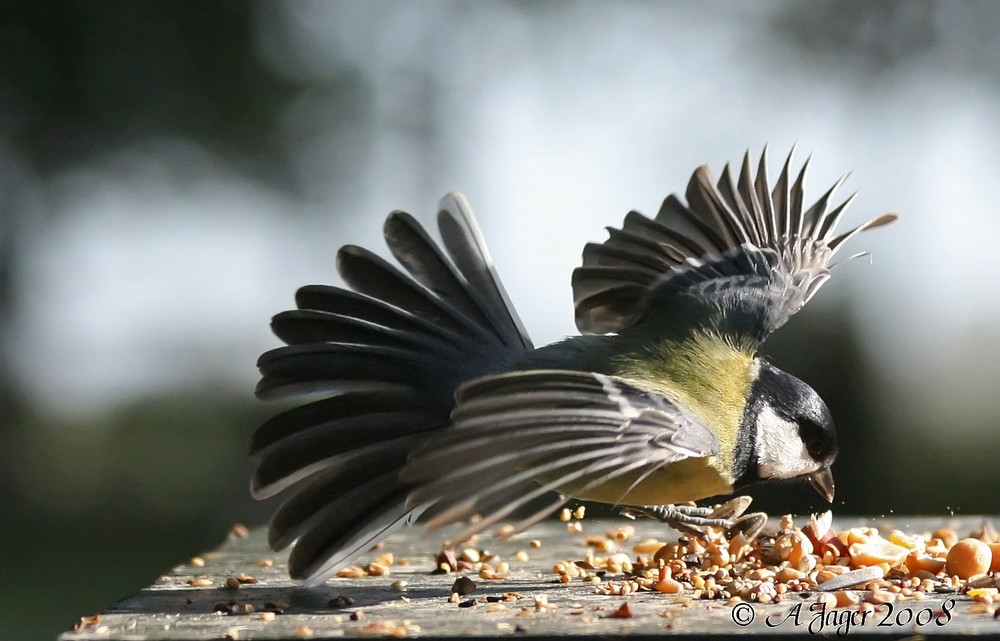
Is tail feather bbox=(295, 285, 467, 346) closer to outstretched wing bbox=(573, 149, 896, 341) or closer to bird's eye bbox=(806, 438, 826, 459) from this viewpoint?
outstretched wing bbox=(573, 149, 896, 341)

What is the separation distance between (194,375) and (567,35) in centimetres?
479

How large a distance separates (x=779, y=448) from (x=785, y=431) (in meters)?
0.05

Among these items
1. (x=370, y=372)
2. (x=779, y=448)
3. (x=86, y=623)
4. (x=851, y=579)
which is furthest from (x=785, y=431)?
(x=86, y=623)

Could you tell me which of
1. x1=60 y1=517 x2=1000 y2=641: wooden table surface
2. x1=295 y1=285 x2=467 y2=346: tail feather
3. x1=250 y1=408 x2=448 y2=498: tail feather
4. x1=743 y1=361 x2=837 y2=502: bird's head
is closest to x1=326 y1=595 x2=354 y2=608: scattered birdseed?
x1=60 y1=517 x2=1000 y2=641: wooden table surface

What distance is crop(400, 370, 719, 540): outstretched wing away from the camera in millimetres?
1809

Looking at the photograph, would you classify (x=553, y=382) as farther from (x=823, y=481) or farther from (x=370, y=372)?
(x=823, y=481)

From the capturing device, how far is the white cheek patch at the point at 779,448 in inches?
101

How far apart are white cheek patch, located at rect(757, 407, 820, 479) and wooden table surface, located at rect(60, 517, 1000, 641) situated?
18.7 inches

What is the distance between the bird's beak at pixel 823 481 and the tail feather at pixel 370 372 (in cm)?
77

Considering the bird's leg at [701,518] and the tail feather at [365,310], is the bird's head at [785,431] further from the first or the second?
the tail feather at [365,310]

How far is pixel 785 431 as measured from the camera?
2.61 meters

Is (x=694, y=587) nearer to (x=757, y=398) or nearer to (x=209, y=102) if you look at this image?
(x=757, y=398)

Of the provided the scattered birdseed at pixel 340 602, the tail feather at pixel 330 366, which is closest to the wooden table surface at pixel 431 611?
the scattered birdseed at pixel 340 602

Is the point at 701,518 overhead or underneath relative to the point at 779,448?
underneath
